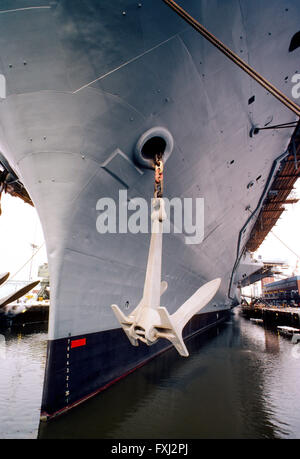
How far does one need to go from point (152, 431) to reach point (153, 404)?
1.03 m

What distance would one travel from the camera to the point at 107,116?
376 centimetres

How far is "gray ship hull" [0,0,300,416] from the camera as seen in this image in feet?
9.98

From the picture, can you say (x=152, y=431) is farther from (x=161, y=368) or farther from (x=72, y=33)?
(x=72, y=33)

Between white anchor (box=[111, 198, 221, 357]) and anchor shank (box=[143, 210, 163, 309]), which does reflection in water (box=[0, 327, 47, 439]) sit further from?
anchor shank (box=[143, 210, 163, 309])

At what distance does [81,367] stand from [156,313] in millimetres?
2619

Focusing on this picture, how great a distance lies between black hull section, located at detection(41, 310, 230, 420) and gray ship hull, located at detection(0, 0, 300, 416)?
22 millimetres

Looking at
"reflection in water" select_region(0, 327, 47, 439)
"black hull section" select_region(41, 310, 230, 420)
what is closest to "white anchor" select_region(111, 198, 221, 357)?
"black hull section" select_region(41, 310, 230, 420)

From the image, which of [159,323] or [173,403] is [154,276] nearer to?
[159,323]

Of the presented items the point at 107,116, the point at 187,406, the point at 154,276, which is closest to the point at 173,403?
the point at 187,406

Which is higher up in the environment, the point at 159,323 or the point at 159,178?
the point at 159,178

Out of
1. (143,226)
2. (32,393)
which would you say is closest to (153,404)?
(32,393)

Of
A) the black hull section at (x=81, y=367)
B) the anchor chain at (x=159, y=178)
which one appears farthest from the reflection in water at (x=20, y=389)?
the anchor chain at (x=159, y=178)

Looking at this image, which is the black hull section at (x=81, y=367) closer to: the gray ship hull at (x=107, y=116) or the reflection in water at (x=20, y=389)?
the gray ship hull at (x=107, y=116)
